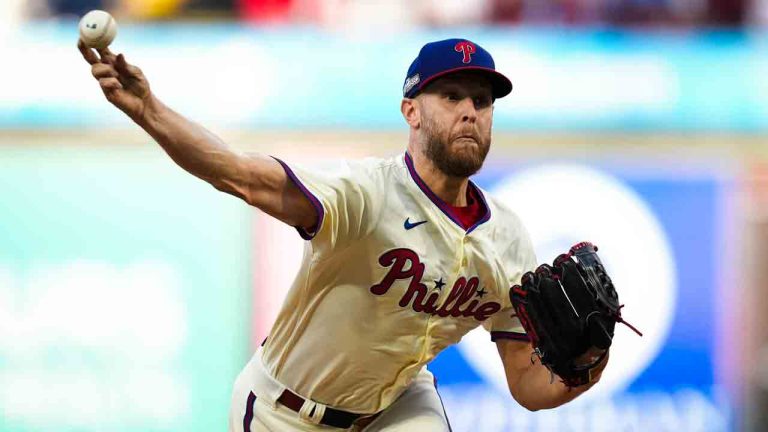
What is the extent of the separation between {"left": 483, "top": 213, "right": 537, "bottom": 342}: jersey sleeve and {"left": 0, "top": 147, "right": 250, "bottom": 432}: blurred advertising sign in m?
3.61

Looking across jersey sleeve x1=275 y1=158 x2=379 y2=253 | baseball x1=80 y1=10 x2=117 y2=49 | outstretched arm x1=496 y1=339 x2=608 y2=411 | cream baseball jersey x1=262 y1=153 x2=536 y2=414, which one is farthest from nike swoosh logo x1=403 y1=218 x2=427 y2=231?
baseball x1=80 y1=10 x2=117 y2=49

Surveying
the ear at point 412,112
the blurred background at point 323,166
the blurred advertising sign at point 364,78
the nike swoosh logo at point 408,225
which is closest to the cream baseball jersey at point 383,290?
the nike swoosh logo at point 408,225

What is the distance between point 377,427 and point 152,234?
3858 mm

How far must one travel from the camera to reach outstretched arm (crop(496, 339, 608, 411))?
157 inches

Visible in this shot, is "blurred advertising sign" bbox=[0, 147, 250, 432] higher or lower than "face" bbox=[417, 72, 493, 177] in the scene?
Result: lower

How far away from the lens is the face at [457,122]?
3.87 meters

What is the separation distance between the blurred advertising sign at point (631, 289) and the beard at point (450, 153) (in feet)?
12.3

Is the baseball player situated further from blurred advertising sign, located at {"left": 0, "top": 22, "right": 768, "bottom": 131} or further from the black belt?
blurred advertising sign, located at {"left": 0, "top": 22, "right": 768, "bottom": 131}

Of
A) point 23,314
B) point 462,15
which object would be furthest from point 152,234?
point 462,15

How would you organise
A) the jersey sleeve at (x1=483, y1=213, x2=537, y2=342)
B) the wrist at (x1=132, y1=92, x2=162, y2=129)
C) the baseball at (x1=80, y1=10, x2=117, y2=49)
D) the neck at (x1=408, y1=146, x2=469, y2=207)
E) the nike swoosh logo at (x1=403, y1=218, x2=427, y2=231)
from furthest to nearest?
the jersey sleeve at (x1=483, y1=213, x2=537, y2=342)
the neck at (x1=408, y1=146, x2=469, y2=207)
the nike swoosh logo at (x1=403, y1=218, x2=427, y2=231)
the wrist at (x1=132, y1=92, x2=162, y2=129)
the baseball at (x1=80, y1=10, x2=117, y2=49)

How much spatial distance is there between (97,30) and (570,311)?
159cm

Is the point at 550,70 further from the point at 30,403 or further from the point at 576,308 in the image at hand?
the point at 576,308

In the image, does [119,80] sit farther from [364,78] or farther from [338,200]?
[364,78]

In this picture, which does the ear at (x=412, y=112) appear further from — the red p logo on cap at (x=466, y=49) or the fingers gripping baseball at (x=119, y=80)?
the fingers gripping baseball at (x=119, y=80)
